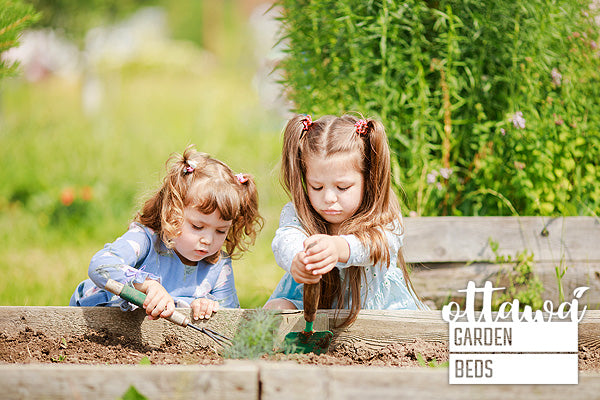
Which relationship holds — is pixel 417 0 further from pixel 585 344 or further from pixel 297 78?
pixel 585 344

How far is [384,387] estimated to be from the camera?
1.40 metres

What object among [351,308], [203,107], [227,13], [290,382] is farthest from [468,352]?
[227,13]

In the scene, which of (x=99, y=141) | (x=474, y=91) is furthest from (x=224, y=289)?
(x=99, y=141)

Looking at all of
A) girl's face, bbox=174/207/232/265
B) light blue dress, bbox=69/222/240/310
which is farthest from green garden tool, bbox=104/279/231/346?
girl's face, bbox=174/207/232/265

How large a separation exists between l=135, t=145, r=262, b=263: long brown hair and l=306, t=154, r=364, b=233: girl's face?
0.33 metres

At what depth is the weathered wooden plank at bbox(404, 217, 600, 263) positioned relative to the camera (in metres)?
2.71

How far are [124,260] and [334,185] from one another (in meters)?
0.81

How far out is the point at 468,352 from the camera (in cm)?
188

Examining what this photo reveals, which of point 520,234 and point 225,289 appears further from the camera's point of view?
point 520,234

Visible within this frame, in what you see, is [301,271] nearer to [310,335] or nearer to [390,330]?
[310,335]

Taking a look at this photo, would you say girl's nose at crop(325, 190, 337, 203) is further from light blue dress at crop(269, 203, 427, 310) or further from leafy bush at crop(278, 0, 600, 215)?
leafy bush at crop(278, 0, 600, 215)

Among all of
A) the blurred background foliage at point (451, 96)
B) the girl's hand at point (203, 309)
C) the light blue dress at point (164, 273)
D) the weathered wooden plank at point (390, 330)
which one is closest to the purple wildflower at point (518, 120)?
the blurred background foliage at point (451, 96)

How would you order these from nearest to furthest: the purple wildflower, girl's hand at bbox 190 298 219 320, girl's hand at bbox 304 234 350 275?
girl's hand at bbox 304 234 350 275 → girl's hand at bbox 190 298 219 320 → the purple wildflower

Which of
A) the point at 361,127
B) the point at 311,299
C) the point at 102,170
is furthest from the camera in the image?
the point at 102,170
